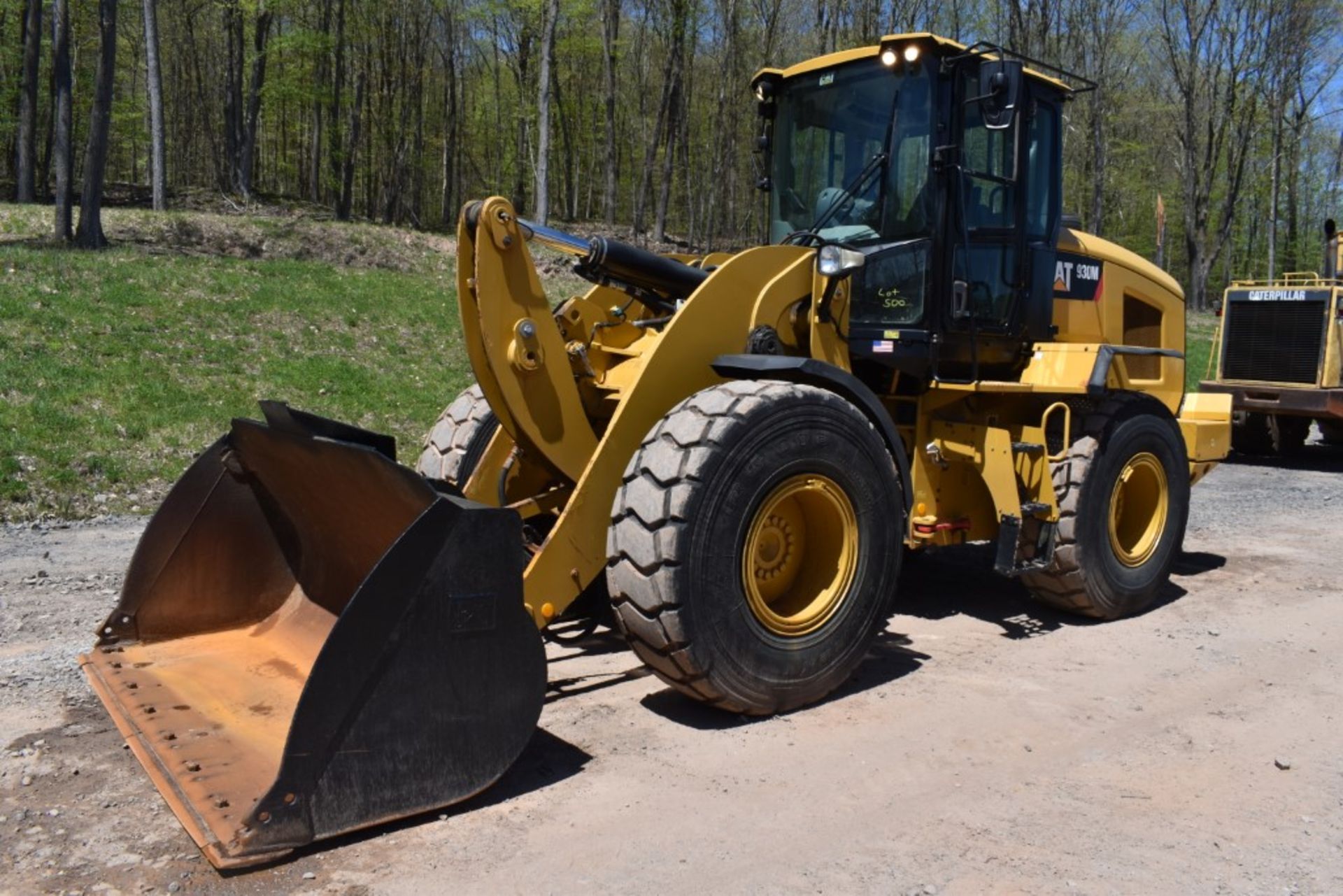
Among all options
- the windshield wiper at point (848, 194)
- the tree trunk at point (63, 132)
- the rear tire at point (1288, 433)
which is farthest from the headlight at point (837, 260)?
the tree trunk at point (63, 132)

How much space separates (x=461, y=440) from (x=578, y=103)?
3817cm

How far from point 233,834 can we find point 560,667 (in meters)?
2.05

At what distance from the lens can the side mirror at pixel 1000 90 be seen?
17.2 feet

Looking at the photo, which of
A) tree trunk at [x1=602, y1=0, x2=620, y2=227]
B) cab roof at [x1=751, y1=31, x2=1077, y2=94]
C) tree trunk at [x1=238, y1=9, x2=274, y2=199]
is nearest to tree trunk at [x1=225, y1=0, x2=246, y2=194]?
tree trunk at [x1=238, y1=9, x2=274, y2=199]

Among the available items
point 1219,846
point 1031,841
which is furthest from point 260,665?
point 1219,846

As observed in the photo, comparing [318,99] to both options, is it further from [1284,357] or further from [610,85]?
[1284,357]

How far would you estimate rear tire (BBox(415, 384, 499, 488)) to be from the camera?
228 inches

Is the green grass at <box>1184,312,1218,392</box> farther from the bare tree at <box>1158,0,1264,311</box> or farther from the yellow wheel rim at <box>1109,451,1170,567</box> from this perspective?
the yellow wheel rim at <box>1109,451,1170,567</box>

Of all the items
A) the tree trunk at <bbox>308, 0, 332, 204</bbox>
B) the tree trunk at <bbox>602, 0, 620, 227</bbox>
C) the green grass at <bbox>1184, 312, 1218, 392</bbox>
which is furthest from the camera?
the tree trunk at <bbox>308, 0, 332, 204</bbox>

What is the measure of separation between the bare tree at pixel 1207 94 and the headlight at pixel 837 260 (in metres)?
30.9

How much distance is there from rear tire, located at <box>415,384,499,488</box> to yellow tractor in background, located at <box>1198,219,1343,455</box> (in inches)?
478

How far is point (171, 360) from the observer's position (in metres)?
12.6

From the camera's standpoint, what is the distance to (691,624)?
4.16 metres

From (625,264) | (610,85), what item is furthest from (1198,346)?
(625,264)
